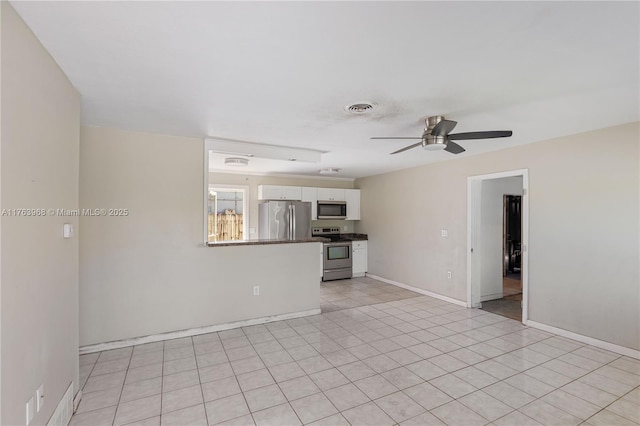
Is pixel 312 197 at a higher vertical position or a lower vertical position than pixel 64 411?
higher

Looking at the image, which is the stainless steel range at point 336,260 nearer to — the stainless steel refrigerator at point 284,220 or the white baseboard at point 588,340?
the stainless steel refrigerator at point 284,220

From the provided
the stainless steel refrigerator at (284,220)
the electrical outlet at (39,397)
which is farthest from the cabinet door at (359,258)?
the electrical outlet at (39,397)

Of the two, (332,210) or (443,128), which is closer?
(443,128)

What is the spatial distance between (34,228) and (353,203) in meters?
6.09

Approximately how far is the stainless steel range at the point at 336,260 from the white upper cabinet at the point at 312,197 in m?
0.49

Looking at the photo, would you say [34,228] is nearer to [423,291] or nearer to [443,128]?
[443,128]

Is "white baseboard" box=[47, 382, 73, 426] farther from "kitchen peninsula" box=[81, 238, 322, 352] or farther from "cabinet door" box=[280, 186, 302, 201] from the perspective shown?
"cabinet door" box=[280, 186, 302, 201]

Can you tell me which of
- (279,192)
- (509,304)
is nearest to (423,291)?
(509,304)

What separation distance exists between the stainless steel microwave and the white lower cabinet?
73cm

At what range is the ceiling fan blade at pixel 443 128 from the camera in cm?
258

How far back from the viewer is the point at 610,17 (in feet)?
4.68

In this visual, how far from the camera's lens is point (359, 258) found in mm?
6953

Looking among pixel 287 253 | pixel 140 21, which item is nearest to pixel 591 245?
pixel 287 253

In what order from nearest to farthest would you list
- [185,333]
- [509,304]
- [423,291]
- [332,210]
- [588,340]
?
[588,340] < [185,333] < [509,304] < [423,291] < [332,210]
